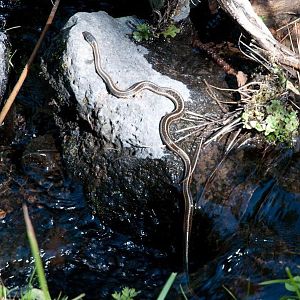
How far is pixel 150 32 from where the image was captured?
640cm

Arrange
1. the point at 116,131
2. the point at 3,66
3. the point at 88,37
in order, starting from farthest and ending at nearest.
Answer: the point at 3,66 → the point at 88,37 → the point at 116,131

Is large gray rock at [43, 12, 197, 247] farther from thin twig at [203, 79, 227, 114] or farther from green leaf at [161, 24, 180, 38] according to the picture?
green leaf at [161, 24, 180, 38]

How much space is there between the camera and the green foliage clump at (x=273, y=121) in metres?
5.32

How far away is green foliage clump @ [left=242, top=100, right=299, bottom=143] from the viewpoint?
209 inches

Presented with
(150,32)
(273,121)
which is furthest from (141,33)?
(273,121)

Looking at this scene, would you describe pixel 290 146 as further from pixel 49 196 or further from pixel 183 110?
pixel 49 196

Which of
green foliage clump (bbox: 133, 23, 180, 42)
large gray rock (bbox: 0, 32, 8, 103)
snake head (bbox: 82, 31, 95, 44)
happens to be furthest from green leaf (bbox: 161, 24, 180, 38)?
large gray rock (bbox: 0, 32, 8, 103)

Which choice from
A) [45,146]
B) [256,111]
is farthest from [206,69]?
[45,146]

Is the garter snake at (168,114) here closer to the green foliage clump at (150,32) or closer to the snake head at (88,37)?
the snake head at (88,37)

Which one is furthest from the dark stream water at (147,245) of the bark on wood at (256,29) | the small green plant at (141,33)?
the small green plant at (141,33)

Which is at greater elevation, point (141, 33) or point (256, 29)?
point (141, 33)

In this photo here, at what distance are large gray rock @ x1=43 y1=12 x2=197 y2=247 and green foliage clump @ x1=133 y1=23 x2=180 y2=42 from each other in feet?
0.46

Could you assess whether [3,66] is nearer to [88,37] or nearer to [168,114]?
[88,37]

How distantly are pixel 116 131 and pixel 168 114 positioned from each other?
0.52 meters
